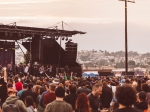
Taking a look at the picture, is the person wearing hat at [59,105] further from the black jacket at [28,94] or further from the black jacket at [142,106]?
the black jacket at [28,94]

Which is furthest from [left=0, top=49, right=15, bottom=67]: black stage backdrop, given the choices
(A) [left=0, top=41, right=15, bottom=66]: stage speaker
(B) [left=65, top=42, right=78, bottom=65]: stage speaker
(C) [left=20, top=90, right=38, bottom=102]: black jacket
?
(C) [left=20, top=90, right=38, bottom=102]: black jacket

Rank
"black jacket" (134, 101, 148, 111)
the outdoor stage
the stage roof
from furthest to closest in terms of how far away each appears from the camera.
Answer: the outdoor stage
the stage roof
"black jacket" (134, 101, 148, 111)

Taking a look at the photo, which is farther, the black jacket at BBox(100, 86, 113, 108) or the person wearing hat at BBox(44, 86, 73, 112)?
the black jacket at BBox(100, 86, 113, 108)

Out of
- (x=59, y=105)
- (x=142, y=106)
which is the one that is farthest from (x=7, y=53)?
(x=142, y=106)

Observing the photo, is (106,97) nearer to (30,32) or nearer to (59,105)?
(59,105)

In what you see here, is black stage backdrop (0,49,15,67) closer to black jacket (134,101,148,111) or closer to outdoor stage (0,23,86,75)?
outdoor stage (0,23,86,75)

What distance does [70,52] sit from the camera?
34.8 metres

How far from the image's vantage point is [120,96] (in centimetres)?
416

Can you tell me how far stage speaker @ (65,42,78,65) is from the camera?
3450cm

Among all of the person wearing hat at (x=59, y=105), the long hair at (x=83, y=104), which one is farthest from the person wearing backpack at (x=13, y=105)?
the long hair at (x=83, y=104)

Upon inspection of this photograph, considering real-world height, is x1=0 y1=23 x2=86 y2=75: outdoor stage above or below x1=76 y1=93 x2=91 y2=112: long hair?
above

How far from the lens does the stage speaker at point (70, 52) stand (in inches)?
1358

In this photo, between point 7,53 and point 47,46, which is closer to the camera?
point 47,46

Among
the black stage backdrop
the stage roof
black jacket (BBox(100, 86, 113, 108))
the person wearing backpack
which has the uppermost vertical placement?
the stage roof
